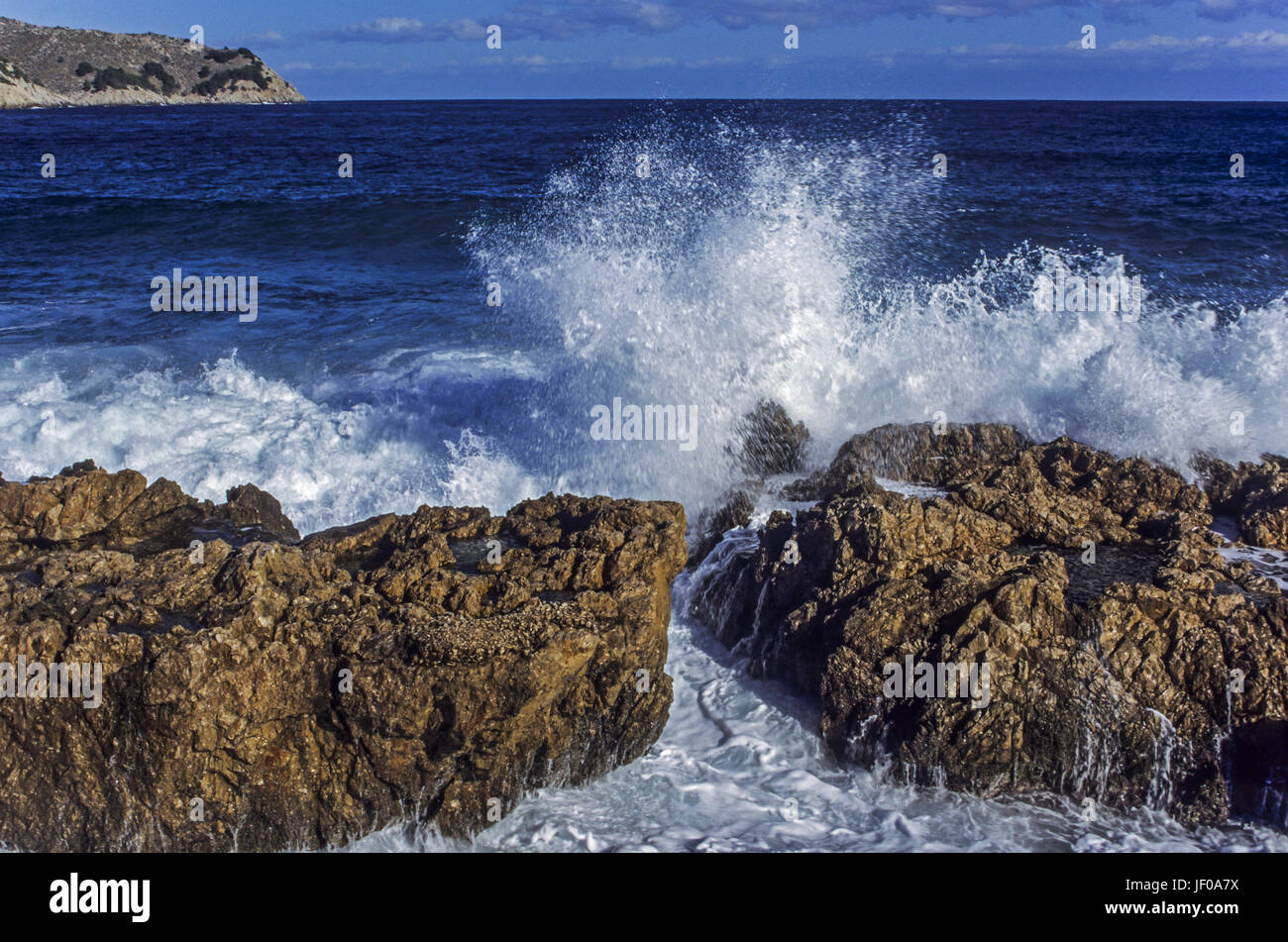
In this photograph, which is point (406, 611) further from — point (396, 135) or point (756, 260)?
point (396, 135)

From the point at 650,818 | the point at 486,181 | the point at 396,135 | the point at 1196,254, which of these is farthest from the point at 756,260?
the point at 396,135

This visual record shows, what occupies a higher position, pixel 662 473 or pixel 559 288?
pixel 559 288

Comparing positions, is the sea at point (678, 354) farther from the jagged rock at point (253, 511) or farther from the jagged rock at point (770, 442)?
the jagged rock at point (253, 511)

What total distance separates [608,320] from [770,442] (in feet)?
8.56

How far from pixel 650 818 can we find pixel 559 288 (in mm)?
7613

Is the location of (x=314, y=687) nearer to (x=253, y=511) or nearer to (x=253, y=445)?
(x=253, y=511)

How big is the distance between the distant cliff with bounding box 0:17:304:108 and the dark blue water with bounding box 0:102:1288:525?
6050cm

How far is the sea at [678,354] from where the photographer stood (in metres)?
4.82

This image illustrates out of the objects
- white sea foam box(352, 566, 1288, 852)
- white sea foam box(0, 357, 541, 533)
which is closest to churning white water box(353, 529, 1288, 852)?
white sea foam box(352, 566, 1288, 852)

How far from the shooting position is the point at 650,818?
4.62 meters

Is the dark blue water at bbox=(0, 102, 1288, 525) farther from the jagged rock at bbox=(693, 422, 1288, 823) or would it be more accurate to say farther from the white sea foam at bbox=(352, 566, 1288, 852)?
the white sea foam at bbox=(352, 566, 1288, 852)

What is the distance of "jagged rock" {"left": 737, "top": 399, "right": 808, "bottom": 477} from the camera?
789 cm

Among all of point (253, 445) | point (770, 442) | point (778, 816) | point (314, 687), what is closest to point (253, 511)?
point (314, 687)

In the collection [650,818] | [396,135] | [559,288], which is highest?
[396,135]
